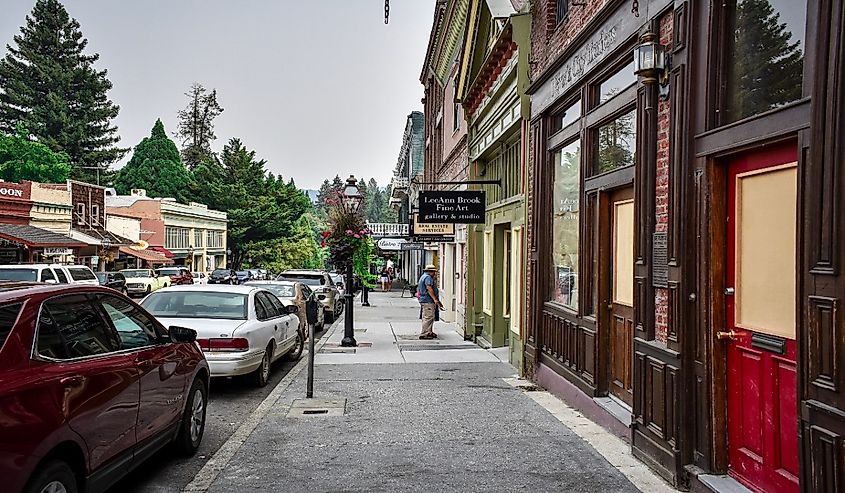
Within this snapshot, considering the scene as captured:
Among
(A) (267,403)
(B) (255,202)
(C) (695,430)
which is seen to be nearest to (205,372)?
(A) (267,403)

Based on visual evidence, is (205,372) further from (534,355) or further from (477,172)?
(477,172)

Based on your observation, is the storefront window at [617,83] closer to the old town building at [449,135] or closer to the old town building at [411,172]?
the old town building at [449,135]

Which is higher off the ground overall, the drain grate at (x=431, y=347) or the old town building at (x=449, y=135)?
the old town building at (x=449, y=135)

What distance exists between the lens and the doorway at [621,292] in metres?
7.62

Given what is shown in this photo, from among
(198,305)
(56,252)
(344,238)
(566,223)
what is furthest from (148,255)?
(566,223)

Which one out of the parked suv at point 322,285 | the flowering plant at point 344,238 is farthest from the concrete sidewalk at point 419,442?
the parked suv at point 322,285

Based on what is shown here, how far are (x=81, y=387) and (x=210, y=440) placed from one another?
3.35 metres

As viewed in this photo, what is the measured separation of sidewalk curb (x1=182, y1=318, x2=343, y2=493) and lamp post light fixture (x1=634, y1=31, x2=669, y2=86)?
4.81 metres

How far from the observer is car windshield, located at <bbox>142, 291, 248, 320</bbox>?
10.6 metres

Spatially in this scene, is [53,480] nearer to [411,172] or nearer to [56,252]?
[56,252]

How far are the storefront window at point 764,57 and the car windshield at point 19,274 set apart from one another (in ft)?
64.4

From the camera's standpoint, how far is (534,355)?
1097 centimetres

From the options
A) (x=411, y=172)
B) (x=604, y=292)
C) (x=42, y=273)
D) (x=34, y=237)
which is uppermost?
(x=411, y=172)

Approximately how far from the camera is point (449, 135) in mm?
23500
